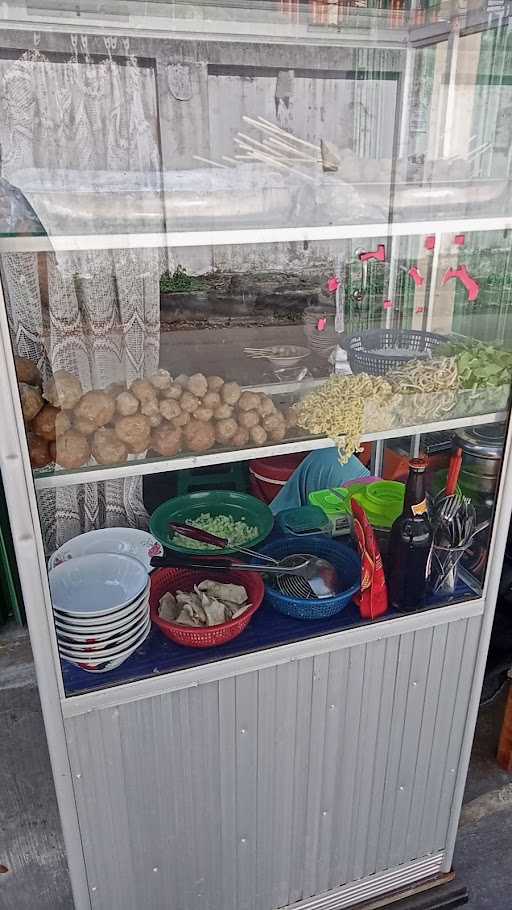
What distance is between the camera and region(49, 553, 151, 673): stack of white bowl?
1.60 metres

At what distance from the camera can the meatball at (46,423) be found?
1.44 meters

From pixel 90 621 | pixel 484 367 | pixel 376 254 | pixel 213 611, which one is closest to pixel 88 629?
pixel 90 621

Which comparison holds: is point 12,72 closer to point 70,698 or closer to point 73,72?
point 73,72

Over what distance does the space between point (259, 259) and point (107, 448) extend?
65 cm

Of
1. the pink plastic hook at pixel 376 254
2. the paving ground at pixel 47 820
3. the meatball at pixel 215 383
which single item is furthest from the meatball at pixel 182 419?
the paving ground at pixel 47 820

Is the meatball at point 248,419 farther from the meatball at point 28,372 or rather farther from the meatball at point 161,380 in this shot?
the meatball at point 28,372

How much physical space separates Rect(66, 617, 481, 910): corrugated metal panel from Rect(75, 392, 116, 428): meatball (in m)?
0.70

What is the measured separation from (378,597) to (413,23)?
1577 millimetres

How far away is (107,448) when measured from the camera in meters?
1.52

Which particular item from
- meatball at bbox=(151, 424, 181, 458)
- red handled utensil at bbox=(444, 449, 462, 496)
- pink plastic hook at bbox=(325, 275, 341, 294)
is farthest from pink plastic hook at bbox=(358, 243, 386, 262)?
meatball at bbox=(151, 424, 181, 458)

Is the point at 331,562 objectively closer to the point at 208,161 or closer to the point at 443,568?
the point at 443,568

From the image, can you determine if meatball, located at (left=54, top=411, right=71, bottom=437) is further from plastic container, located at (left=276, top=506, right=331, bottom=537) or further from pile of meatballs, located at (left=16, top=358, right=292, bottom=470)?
plastic container, located at (left=276, top=506, right=331, bottom=537)

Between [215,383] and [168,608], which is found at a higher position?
[215,383]

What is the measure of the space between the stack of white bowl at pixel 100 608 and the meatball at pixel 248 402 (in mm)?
523
